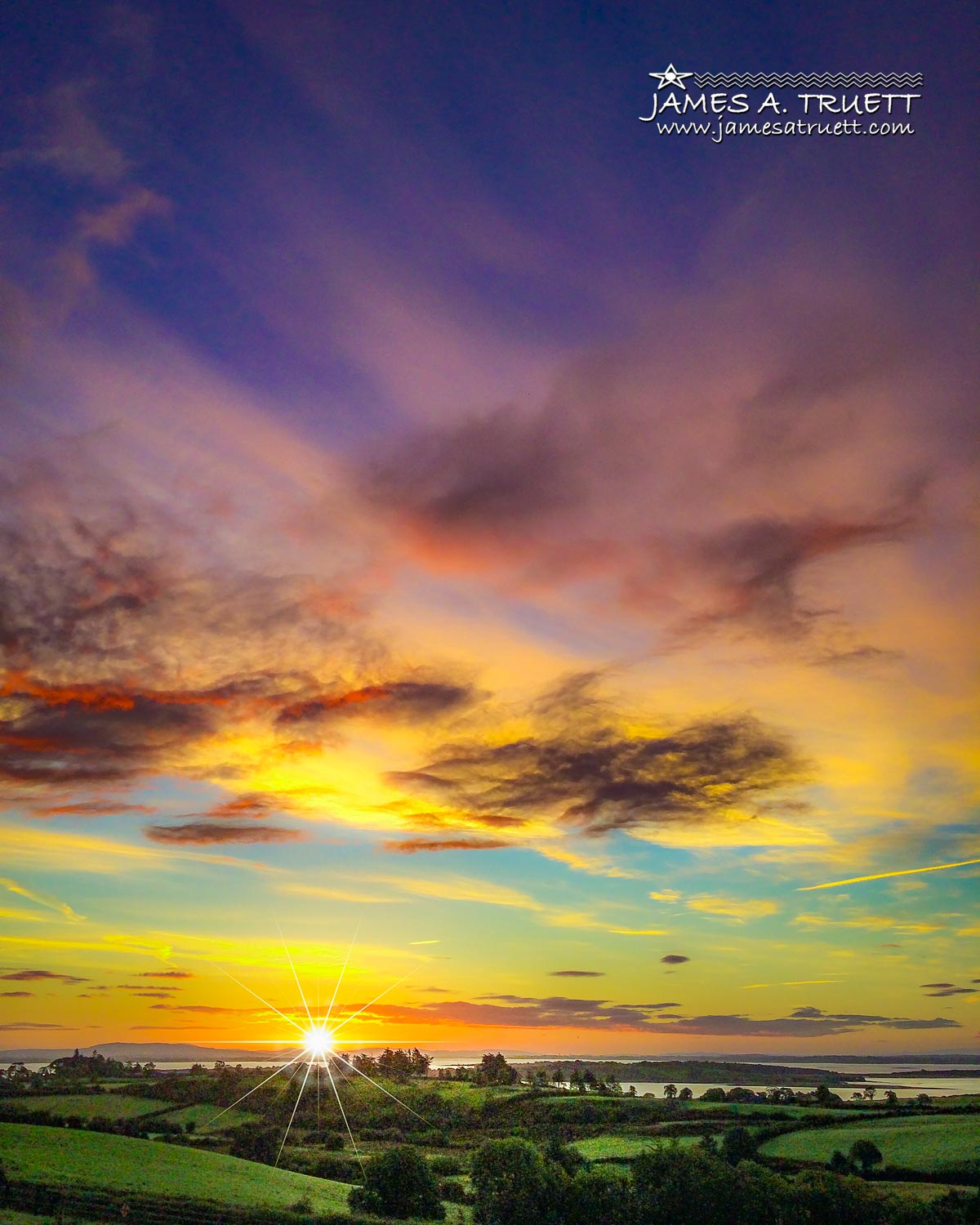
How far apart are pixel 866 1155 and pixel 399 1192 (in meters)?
92.1

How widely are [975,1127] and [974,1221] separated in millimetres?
70756

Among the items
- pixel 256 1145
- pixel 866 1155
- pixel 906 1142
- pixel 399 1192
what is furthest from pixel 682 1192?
pixel 256 1145

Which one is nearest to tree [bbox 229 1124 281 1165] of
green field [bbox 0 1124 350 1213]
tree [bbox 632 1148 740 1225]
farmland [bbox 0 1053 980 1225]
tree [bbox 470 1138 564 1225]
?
farmland [bbox 0 1053 980 1225]

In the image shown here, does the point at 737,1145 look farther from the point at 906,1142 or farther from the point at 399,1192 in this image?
the point at 399,1192

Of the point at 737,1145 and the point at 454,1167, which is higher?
the point at 737,1145

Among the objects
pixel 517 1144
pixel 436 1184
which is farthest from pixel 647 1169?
pixel 436 1184

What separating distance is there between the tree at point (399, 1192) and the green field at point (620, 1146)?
151 ft

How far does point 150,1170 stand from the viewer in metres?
127

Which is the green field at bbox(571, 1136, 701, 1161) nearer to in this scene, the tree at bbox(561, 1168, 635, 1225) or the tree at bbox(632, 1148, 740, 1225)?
the tree at bbox(561, 1168, 635, 1225)

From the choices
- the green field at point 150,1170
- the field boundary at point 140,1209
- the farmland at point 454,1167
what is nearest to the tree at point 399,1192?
the farmland at point 454,1167

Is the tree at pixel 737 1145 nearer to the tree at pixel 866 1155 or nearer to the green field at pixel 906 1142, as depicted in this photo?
the green field at pixel 906 1142

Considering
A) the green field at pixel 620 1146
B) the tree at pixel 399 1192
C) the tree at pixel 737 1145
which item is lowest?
the green field at pixel 620 1146

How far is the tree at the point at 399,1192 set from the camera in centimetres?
11988

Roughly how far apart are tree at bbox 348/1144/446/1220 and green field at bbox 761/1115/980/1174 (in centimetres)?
8062
